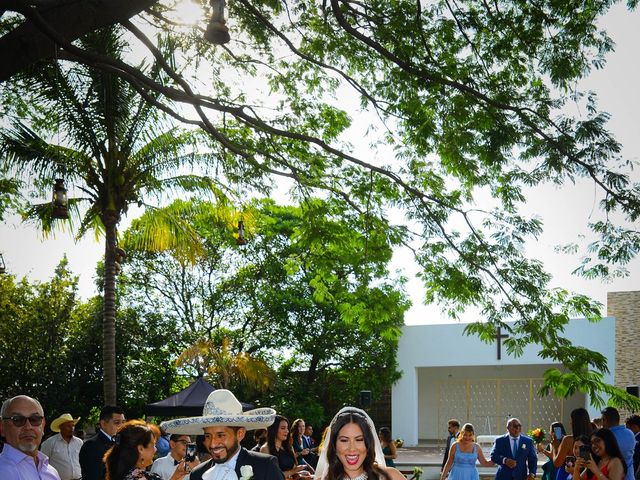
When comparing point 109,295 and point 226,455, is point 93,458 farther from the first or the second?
point 109,295

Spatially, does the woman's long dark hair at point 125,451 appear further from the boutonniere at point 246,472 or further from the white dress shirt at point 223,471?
the boutonniere at point 246,472

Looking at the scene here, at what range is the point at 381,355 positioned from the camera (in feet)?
121

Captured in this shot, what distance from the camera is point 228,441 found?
236 inches

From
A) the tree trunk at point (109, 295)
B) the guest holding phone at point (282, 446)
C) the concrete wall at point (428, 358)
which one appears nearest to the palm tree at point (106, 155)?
the tree trunk at point (109, 295)

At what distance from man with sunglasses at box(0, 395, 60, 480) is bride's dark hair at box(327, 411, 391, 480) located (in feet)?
6.96

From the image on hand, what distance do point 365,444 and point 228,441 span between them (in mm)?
1215

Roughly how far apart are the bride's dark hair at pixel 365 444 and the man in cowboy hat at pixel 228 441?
64 cm

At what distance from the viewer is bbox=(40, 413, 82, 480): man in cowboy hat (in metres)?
12.4

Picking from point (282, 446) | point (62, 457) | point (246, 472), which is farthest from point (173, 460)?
point (246, 472)

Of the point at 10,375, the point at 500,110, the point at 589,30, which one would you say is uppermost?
the point at 589,30

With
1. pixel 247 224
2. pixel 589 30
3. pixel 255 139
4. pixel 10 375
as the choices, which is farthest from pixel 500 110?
pixel 10 375

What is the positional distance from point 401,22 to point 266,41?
7.33 ft

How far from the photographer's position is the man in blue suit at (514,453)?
15055 millimetres

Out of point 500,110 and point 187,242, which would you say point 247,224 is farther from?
point 500,110
